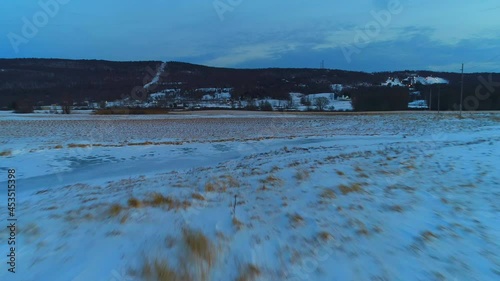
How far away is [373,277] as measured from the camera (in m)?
4.16

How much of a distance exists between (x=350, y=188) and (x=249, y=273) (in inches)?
178

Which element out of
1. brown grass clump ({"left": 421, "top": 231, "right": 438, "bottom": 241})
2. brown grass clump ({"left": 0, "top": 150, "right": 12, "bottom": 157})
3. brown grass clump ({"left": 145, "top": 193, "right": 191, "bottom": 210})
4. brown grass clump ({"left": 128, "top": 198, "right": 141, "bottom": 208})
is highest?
brown grass clump ({"left": 128, "top": 198, "right": 141, "bottom": 208})

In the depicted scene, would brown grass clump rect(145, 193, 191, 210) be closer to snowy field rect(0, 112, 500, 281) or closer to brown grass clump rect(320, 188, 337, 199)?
snowy field rect(0, 112, 500, 281)

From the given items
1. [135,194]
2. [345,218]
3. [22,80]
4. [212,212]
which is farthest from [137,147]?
[22,80]

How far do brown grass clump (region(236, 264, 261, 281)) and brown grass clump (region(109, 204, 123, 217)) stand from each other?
2763 mm

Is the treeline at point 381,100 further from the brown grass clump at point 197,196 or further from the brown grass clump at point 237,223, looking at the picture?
the brown grass clump at point 237,223

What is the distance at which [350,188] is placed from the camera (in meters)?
8.03

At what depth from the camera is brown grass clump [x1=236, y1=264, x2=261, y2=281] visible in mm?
4114

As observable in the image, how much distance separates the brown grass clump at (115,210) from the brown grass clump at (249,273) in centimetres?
276

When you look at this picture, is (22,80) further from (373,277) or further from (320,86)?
(373,277)

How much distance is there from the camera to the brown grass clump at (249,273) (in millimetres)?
4114

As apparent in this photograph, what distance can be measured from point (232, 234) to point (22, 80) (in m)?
151

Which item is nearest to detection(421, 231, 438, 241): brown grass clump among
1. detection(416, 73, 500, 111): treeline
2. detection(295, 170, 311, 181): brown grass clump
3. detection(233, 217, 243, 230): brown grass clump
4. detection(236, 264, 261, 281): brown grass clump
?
detection(236, 264, 261, 281): brown grass clump

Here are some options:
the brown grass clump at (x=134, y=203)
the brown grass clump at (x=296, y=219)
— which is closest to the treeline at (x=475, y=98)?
the brown grass clump at (x=296, y=219)
